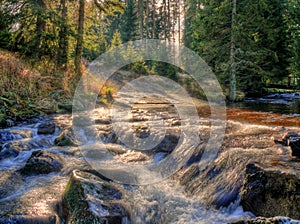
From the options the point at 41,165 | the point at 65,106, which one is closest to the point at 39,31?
the point at 65,106

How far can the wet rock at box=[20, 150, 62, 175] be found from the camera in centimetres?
520

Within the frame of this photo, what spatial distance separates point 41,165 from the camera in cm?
527

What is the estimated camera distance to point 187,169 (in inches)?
212

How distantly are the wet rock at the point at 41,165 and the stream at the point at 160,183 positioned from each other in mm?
96

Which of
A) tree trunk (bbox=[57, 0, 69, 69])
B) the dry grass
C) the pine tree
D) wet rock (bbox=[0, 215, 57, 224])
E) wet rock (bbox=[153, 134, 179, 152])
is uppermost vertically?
the pine tree

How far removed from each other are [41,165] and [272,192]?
4.24 meters

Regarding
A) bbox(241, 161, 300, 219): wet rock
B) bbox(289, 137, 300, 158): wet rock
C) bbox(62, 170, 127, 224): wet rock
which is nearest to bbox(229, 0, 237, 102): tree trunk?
bbox(289, 137, 300, 158): wet rock

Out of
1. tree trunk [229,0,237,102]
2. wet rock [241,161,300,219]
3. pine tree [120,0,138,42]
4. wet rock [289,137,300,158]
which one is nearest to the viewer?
wet rock [241,161,300,219]

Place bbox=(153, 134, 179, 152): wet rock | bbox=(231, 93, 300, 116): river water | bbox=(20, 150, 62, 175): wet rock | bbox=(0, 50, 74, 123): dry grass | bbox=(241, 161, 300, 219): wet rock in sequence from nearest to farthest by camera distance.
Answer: bbox=(241, 161, 300, 219): wet rock < bbox=(20, 150, 62, 175): wet rock < bbox=(153, 134, 179, 152): wet rock < bbox=(0, 50, 74, 123): dry grass < bbox=(231, 93, 300, 116): river water

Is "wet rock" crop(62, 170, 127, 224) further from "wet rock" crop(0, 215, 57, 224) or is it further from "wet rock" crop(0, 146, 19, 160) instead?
"wet rock" crop(0, 146, 19, 160)

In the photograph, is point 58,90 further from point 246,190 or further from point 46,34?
point 246,190

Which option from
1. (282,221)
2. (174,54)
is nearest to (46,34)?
(282,221)

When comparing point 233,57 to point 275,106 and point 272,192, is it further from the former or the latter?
point 272,192

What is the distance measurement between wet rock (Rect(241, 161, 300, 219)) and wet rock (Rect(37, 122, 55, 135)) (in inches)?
231
